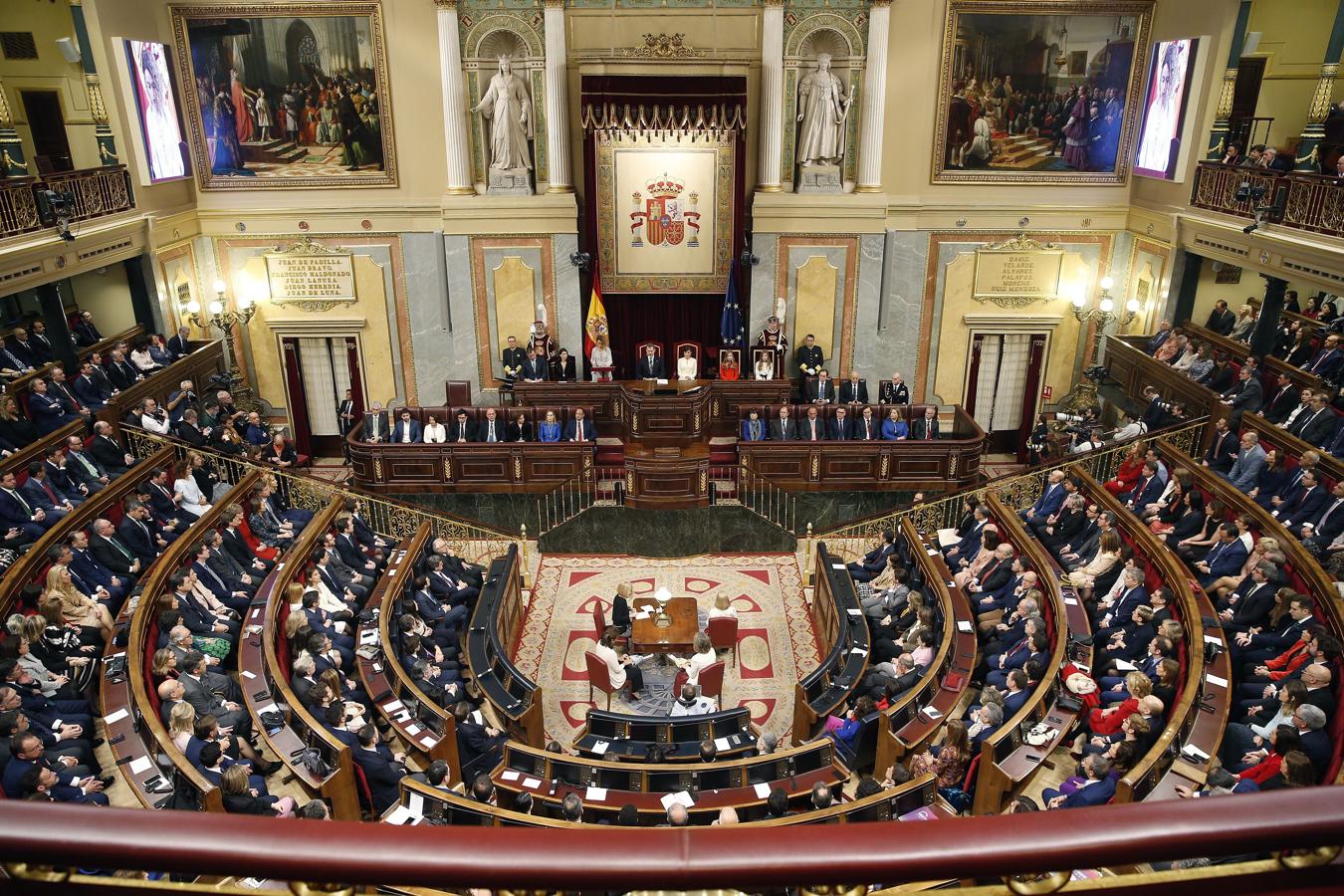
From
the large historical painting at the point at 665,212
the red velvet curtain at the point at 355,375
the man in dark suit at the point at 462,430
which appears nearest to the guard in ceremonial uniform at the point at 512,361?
the man in dark suit at the point at 462,430

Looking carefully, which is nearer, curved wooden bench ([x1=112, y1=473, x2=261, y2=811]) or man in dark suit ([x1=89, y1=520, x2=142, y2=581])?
curved wooden bench ([x1=112, y1=473, x2=261, y2=811])

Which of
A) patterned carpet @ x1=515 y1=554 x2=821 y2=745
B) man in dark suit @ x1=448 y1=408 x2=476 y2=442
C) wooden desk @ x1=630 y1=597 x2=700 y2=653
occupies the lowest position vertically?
patterned carpet @ x1=515 y1=554 x2=821 y2=745

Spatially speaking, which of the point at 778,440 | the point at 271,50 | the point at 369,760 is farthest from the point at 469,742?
the point at 271,50

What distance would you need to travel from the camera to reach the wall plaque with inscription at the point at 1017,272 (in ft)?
55.4

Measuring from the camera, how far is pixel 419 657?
9.41 meters

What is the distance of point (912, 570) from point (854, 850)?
10524 millimetres

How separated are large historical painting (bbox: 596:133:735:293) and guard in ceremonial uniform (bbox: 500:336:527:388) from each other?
6.79ft

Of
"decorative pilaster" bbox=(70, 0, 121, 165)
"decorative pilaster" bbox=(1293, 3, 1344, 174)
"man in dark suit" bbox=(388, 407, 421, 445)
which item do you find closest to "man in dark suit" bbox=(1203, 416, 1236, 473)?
"decorative pilaster" bbox=(1293, 3, 1344, 174)

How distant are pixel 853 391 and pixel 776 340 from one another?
5.63ft

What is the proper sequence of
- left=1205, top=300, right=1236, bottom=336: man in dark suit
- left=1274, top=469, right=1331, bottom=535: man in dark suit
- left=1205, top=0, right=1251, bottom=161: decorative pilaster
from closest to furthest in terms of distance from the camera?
left=1274, top=469, right=1331, bottom=535: man in dark suit → left=1205, top=0, right=1251, bottom=161: decorative pilaster → left=1205, top=300, right=1236, bottom=336: man in dark suit

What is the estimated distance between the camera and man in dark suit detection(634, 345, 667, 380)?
16.6 meters

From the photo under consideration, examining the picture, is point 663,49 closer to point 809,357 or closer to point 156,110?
point 809,357

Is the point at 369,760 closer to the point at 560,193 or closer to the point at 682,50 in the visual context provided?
the point at 560,193

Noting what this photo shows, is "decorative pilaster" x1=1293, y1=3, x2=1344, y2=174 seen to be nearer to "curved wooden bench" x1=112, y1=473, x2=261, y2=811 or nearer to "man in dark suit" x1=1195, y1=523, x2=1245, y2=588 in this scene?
"man in dark suit" x1=1195, y1=523, x2=1245, y2=588
